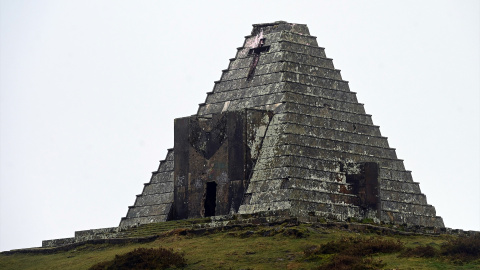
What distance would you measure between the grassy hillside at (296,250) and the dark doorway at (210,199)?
3670mm

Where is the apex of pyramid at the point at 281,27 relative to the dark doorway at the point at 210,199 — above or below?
above

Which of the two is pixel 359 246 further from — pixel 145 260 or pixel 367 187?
pixel 367 187

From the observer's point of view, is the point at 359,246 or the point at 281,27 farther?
the point at 281,27

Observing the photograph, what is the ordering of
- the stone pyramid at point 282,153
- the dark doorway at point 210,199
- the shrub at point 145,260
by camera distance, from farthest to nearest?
the dark doorway at point 210,199 < the stone pyramid at point 282,153 < the shrub at point 145,260

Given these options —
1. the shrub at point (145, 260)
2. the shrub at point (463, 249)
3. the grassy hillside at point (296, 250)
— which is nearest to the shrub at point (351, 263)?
the grassy hillside at point (296, 250)

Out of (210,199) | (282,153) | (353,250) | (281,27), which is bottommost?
(353,250)

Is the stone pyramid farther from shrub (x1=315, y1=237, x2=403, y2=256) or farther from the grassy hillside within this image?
shrub (x1=315, y1=237, x2=403, y2=256)

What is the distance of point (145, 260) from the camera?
2709 inches

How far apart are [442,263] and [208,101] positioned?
74.3 ft

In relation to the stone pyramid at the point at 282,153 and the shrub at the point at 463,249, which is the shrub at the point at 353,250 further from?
the stone pyramid at the point at 282,153

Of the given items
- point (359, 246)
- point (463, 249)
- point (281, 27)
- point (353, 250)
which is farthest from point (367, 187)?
point (281, 27)

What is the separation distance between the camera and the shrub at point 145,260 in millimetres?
67938

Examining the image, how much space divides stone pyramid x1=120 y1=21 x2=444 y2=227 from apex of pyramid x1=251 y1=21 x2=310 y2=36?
0.17ft

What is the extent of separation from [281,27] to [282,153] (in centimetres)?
918
